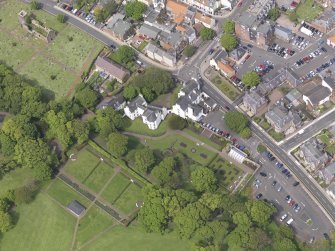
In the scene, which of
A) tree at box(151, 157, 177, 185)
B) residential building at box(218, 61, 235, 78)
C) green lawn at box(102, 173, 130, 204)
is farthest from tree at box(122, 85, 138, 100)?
residential building at box(218, 61, 235, 78)

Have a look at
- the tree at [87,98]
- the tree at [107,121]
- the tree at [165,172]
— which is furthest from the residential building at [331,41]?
the tree at [87,98]

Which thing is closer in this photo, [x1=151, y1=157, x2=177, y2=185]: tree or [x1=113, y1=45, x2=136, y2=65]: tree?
[x1=151, y1=157, x2=177, y2=185]: tree

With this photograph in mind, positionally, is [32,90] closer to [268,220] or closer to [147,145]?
[147,145]

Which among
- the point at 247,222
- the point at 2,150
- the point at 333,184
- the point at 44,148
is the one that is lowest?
the point at 2,150

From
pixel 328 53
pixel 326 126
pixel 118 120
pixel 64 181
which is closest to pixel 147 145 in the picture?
pixel 118 120

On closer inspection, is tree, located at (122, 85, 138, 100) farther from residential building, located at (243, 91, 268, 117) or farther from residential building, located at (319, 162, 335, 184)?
residential building, located at (319, 162, 335, 184)

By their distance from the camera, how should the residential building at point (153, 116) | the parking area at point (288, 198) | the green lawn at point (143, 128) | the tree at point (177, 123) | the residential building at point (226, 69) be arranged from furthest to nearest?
the residential building at point (226, 69) → the green lawn at point (143, 128) → the residential building at point (153, 116) → the tree at point (177, 123) → the parking area at point (288, 198)

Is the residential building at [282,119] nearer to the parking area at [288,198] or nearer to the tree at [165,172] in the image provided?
the parking area at [288,198]
